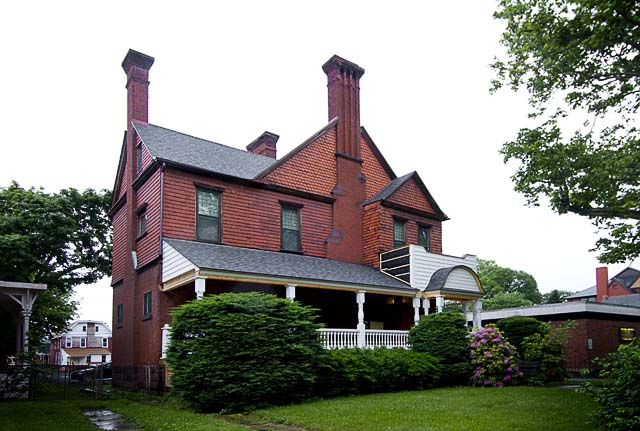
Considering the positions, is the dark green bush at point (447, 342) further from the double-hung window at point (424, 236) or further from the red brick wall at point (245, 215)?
the double-hung window at point (424, 236)

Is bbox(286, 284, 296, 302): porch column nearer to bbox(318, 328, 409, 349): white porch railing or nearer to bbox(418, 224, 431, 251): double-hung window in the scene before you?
bbox(318, 328, 409, 349): white porch railing

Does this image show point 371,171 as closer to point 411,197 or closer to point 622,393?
point 411,197

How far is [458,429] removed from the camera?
343 inches

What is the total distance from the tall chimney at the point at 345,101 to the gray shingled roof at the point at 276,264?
4958 mm

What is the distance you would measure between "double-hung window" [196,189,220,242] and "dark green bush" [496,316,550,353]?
36.6ft

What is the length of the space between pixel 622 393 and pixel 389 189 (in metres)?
15.6

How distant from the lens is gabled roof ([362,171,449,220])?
22.8m

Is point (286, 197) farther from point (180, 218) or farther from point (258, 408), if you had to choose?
point (258, 408)

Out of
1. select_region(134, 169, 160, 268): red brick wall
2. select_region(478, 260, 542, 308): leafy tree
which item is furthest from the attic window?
select_region(478, 260, 542, 308): leafy tree

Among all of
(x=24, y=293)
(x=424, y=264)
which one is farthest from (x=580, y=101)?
(x=24, y=293)

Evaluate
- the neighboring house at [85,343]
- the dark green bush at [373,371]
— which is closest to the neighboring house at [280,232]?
the dark green bush at [373,371]

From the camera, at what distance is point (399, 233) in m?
23.4

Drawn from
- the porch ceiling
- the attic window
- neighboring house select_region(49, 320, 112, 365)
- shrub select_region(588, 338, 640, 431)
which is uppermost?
the attic window

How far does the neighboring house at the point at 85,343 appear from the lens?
8144 centimetres
